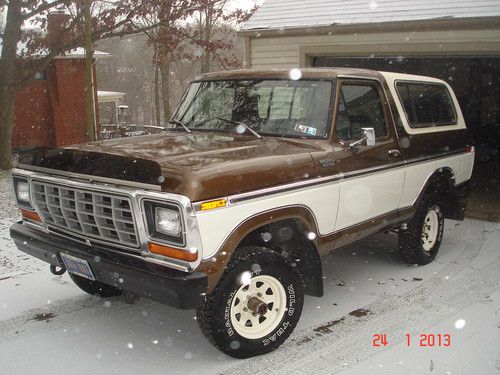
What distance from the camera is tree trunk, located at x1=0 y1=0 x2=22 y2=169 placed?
13.0 m

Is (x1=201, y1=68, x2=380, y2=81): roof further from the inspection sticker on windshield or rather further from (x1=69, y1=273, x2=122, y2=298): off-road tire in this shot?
(x1=69, y1=273, x2=122, y2=298): off-road tire

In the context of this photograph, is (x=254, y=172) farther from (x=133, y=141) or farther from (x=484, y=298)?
(x=484, y=298)

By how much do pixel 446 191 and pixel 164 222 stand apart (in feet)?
12.8

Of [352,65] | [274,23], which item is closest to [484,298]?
[274,23]

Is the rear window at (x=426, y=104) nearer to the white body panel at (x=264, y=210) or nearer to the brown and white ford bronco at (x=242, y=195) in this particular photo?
the brown and white ford bronco at (x=242, y=195)

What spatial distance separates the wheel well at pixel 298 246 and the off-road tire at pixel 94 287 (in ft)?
5.79

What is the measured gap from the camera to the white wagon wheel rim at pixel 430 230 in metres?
5.79

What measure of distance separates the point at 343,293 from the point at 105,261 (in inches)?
97.4

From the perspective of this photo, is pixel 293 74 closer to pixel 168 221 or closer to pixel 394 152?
pixel 394 152

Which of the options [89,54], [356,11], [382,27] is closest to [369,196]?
[382,27]

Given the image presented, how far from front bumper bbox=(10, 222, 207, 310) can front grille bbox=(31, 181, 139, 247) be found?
110 millimetres

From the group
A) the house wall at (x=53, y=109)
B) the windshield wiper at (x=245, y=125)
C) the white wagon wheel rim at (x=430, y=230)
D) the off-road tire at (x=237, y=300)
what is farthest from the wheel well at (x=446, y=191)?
the house wall at (x=53, y=109)

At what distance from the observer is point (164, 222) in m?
3.27

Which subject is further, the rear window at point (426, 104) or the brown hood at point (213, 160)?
the rear window at point (426, 104)
